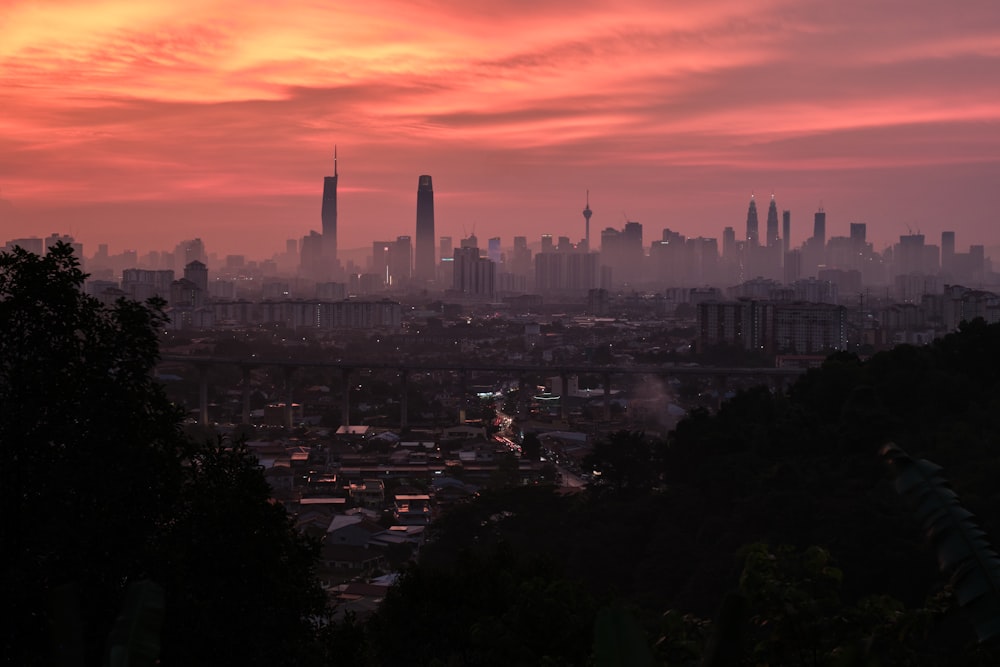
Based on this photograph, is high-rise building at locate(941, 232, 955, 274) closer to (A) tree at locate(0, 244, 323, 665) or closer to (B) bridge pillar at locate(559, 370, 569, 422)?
(B) bridge pillar at locate(559, 370, 569, 422)

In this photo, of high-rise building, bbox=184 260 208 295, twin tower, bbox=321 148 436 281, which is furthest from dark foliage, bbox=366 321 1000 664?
twin tower, bbox=321 148 436 281

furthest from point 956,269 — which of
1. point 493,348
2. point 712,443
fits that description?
point 712,443

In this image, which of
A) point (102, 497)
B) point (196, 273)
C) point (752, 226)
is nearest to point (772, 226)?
point (752, 226)

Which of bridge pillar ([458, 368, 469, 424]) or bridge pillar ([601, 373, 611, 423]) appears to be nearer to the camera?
bridge pillar ([601, 373, 611, 423])

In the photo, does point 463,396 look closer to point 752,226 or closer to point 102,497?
point 102,497

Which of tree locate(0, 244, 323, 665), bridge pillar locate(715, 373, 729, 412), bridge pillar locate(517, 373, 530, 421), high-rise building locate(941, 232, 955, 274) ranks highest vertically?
high-rise building locate(941, 232, 955, 274)

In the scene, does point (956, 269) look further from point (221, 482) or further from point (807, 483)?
point (221, 482)

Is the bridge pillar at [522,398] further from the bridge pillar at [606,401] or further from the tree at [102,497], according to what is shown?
the tree at [102,497]
